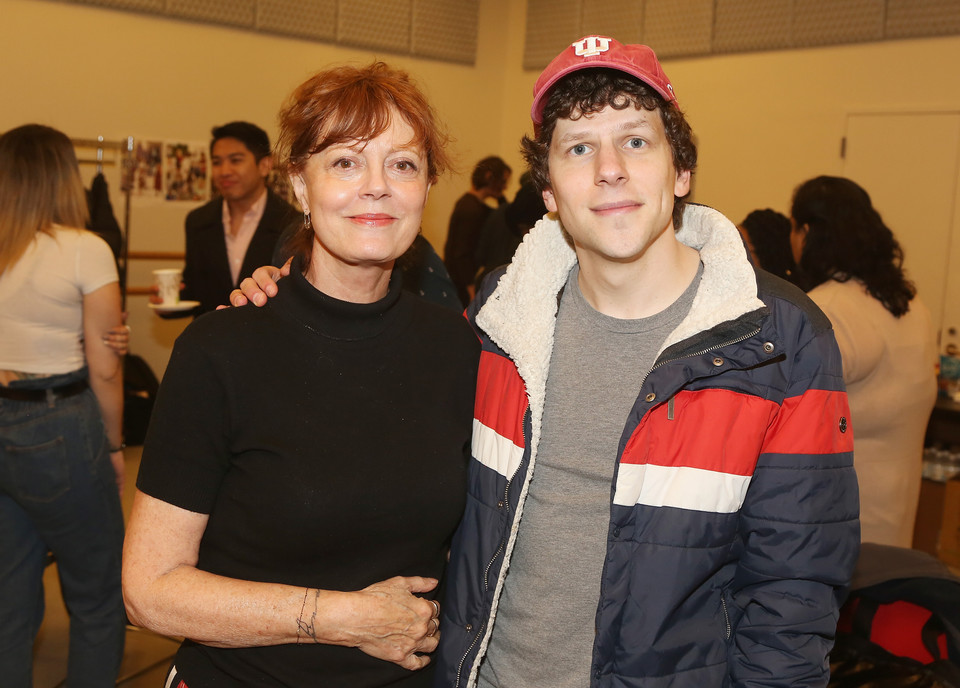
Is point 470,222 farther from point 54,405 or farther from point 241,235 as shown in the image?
point 54,405

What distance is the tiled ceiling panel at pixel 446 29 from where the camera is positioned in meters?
7.88

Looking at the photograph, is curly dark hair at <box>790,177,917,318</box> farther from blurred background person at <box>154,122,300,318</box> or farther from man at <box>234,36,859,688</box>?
blurred background person at <box>154,122,300,318</box>

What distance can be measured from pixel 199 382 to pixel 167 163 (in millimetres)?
5891

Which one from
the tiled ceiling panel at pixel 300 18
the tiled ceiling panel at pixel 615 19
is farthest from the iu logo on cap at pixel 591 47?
the tiled ceiling panel at pixel 615 19

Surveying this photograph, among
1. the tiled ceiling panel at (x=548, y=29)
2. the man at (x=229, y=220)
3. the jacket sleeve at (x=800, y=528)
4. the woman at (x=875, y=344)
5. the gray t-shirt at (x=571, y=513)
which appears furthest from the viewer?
the tiled ceiling panel at (x=548, y=29)

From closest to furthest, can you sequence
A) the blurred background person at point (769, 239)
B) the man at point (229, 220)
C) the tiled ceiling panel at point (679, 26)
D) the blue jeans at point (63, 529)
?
the blue jeans at point (63, 529)
the blurred background person at point (769, 239)
the man at point (229, 220)
the tiled ceiling panel at point (679, 26)

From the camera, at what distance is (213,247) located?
13.1ft

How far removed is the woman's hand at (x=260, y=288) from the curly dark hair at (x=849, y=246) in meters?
2.01

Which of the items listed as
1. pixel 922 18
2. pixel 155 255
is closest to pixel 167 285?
pixel 155 255

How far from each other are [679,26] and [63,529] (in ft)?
20.9

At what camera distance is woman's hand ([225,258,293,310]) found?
156 cm

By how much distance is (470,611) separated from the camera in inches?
62.5

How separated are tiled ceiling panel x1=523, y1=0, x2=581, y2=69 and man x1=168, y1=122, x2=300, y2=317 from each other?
15.5ft

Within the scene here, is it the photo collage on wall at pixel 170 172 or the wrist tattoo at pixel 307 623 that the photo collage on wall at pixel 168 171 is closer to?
the photo collage on wall at pixel 170 172
